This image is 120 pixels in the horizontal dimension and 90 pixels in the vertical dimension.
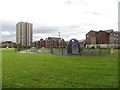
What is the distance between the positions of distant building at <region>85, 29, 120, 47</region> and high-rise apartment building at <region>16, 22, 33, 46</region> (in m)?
55.5

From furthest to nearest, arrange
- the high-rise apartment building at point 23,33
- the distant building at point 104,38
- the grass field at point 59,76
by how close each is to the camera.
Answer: the high-rise apartment building at point 23,33 < the distant building at point 104,38 < the grass field at point 59,76

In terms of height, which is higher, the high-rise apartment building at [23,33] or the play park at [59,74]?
the high-rise apartment building at [23,33]

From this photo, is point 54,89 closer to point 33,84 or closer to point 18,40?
point 33,84

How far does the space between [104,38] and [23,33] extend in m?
66.4

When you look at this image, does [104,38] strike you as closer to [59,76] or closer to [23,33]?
[23,33]

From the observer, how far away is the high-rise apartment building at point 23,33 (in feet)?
522

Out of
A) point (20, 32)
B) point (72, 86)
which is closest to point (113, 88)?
point (72, 86)

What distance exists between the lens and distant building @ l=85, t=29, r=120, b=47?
114688 millimetres

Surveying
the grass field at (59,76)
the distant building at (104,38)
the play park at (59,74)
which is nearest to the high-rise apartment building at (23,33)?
the distant building at (104,38)

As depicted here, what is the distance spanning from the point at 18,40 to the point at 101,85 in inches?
6152

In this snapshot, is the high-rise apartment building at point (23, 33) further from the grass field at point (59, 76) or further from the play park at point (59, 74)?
the grass field at point (59, 76)

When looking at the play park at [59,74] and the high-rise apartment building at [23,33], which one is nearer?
the play park at [59,74]

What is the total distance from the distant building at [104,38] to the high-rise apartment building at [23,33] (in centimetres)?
5553

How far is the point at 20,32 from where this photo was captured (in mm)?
159750
